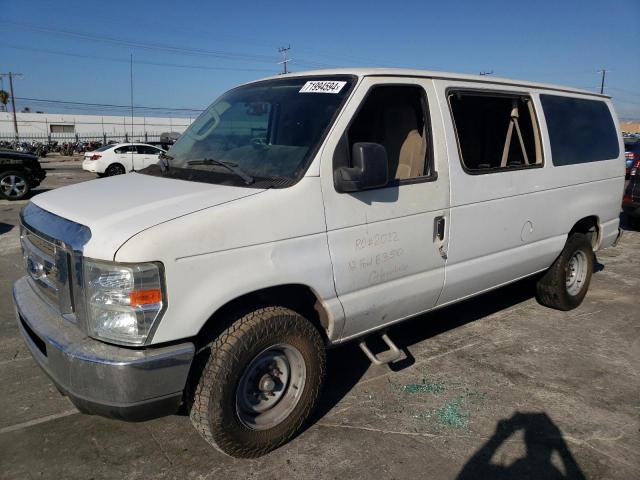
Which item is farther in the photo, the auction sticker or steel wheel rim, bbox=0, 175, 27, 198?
steel wheel rim, bbox=0, 175, 27, 198

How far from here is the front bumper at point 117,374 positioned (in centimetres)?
242

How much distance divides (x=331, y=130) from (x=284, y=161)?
330 millimetres

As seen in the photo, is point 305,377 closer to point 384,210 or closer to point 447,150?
point 384,210

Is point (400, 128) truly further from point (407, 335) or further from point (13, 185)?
point (13, 185)

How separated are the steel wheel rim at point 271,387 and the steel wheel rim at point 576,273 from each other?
3.60m

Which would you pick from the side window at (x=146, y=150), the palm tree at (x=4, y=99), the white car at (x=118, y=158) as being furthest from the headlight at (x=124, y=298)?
the palm tree at (x=4, y=99)

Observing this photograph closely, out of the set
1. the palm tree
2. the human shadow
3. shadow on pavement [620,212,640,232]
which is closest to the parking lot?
the human shadow

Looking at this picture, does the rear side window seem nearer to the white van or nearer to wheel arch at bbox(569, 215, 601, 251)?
the white van

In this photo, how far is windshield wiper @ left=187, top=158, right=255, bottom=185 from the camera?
9.65ft

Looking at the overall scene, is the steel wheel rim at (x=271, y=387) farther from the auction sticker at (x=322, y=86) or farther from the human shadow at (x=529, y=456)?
the auction sticker at (x=322, y=86)

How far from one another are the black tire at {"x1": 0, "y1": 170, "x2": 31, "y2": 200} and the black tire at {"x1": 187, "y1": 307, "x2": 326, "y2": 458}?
13028 mm

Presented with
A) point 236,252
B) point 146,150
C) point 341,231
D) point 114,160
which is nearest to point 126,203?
point 236,252

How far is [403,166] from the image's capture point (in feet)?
12.1

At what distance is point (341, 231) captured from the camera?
3059 millimetres
